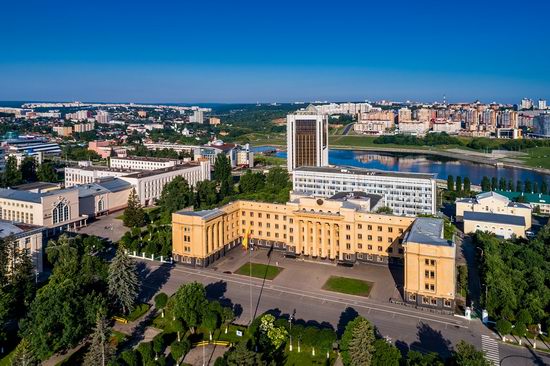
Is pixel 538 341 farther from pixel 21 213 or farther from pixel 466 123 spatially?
pixel 466 123

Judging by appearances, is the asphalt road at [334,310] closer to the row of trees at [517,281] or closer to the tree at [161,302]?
the row of trees at [517,281]

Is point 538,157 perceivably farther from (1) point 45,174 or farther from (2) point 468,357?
(2) point 468,357

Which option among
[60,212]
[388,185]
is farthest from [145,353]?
[388,185]

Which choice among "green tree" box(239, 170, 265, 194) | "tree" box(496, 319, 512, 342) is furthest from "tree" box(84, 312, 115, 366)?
"green tree" box(239, 170, 265, 194)

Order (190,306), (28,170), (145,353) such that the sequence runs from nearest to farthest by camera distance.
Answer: (145,353) → (190,306) → (28,170)

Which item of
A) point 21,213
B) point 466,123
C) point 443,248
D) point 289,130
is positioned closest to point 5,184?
point 21,213

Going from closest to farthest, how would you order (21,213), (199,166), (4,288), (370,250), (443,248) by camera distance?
1. (4,288)
2. (443,248)
3. (370,250)
4. (21,213)
5. (199,166)
